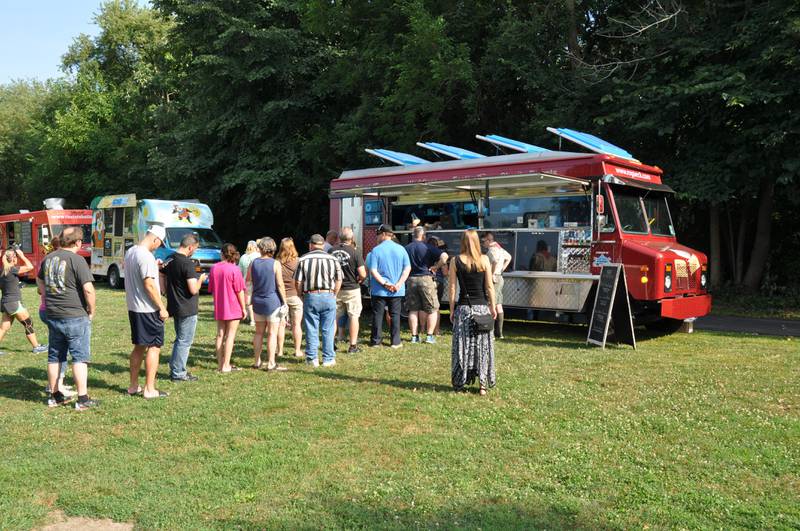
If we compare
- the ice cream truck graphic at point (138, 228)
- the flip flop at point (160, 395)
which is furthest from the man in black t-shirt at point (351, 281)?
the ice cream truck graphic at point (138, 228)

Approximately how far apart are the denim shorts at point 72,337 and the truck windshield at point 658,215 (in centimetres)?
942

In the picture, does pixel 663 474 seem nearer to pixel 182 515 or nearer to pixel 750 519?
pixel 750 519

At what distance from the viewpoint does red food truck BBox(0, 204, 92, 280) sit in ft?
91.1

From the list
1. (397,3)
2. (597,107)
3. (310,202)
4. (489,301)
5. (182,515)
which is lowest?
(182,515)

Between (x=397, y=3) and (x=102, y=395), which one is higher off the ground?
(x=397, y=3)

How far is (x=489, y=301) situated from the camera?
761cm

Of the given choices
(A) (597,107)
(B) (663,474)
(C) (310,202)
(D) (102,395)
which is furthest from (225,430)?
(C) (310,202)

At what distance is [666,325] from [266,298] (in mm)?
7551

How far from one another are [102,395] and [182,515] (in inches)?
151

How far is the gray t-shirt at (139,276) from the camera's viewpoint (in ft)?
24.2

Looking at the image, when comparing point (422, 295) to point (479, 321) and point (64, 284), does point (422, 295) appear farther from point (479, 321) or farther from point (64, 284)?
point (64, 284)

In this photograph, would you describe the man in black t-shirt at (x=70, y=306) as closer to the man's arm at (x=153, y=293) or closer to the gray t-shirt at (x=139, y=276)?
the gray t-shirt at (x=139, y=276)

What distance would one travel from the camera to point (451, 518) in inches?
176

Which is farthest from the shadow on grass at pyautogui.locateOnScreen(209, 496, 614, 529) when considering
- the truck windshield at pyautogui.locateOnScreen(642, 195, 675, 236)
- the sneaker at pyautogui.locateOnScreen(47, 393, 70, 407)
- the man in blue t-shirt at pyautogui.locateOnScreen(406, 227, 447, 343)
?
the truck windshield at pyautogui.locateOnScreen(642, 195, 675, 236)
